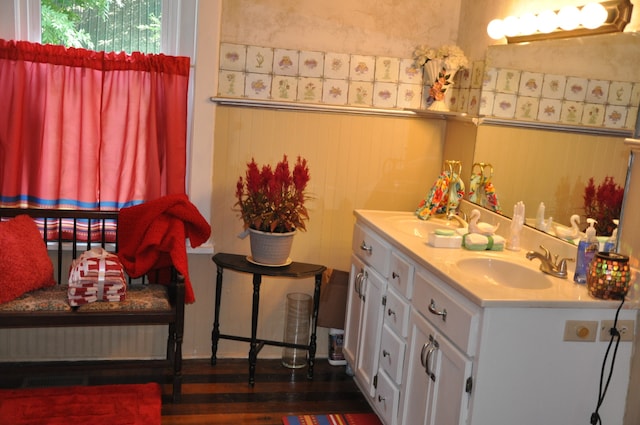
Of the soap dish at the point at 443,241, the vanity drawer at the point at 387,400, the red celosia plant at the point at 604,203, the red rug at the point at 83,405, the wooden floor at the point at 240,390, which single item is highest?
the red celosia plant at the point at 604,203

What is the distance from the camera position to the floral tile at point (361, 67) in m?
3.62

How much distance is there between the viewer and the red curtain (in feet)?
10.7

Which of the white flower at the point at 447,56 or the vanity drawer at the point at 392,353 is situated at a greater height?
the white flower at the point at 447,56

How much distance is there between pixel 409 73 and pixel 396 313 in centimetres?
144

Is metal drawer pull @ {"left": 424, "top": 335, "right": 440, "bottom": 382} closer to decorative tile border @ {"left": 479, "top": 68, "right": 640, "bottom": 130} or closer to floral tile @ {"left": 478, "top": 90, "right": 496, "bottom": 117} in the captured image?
decorative tile border @ {"left": 479, "top": 68, "right": 640, "bottom": 130}

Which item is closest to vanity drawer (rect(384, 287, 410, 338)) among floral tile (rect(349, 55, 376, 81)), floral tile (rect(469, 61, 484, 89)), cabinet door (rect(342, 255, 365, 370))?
cabinet door (rect(342, 255, 365, 370))

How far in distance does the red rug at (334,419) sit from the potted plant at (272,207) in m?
0.74

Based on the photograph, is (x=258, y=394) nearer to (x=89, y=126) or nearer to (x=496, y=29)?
(x=89, y=126)

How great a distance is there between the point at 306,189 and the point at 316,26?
33.2 inches

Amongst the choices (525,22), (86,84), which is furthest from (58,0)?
(525,22)

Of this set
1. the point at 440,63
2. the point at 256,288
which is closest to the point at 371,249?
the point at 256,288

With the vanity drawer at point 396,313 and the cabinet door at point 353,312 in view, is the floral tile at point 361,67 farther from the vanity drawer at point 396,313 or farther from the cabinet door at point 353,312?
the vanity drawer at point 396,313

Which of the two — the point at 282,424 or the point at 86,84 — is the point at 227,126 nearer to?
the point at 86,84

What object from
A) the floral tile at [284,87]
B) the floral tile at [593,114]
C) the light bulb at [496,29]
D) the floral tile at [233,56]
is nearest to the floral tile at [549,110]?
the floral tile at [593,114]
